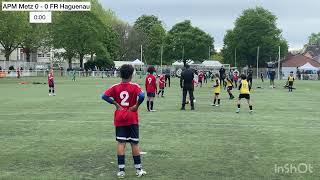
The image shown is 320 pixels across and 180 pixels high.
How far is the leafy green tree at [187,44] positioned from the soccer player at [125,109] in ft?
343

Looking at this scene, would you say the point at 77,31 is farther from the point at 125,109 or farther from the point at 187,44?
the point at 125,109

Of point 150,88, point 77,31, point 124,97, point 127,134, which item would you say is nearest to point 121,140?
point 127,134

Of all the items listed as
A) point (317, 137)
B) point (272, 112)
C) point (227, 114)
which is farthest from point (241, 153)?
point (272, 112)

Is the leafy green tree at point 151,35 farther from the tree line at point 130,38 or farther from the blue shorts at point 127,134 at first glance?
the blue shorts at point 127,134

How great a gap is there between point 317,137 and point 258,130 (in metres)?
1.86

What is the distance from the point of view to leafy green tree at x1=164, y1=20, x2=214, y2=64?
113 metres

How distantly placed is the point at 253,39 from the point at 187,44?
15708 millimetres

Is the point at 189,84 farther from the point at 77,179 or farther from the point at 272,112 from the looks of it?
the point at 77,179

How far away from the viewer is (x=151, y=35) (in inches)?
5074

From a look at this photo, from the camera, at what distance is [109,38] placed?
10631 centimetres

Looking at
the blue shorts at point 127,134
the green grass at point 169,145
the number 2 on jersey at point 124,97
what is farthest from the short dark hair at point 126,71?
the green grass at point 169,145

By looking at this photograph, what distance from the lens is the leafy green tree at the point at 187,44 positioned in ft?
370

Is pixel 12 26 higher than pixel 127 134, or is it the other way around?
pixel 12 26

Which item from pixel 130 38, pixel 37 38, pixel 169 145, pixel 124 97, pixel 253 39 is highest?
pixel 130 38
